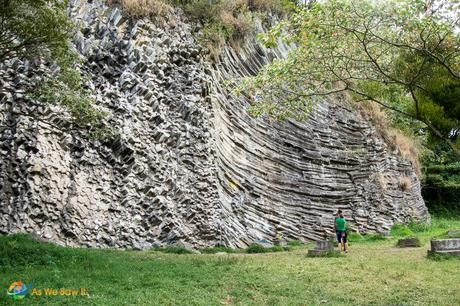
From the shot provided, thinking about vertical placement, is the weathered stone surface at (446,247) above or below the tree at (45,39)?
below

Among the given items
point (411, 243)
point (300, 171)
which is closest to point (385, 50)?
point (411, 243)

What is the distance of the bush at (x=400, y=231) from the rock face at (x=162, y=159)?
0.93 m

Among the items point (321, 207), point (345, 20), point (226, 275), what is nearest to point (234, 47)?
point (321, 207)

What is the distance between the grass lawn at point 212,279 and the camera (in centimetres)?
612

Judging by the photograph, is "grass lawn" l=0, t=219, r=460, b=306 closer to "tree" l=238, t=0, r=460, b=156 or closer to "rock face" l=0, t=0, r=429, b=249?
"rock face" l=0, t=0, r=429, b=249

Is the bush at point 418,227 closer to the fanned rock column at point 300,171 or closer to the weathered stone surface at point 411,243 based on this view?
the fanned rock column at point 300,171

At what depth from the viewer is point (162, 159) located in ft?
42.5

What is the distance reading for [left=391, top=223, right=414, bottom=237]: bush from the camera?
19970 millimetres

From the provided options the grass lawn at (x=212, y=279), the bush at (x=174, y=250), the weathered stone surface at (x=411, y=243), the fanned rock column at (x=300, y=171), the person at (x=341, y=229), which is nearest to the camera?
the grass lawn at (x=212, y=279)

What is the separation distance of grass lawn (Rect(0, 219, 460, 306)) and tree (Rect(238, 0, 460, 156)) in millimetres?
2717

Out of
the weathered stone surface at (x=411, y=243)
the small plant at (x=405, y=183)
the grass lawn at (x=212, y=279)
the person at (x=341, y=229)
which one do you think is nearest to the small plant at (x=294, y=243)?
the person at (x=341, y=229)

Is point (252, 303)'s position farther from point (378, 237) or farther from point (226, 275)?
point (378, 237)
